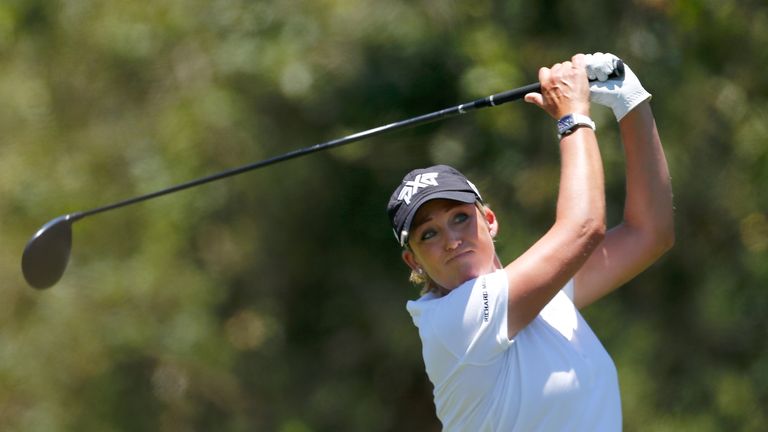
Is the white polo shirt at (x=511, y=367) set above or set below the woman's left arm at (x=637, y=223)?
below

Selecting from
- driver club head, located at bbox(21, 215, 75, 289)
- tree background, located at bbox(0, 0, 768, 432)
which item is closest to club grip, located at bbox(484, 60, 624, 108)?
driver club head, located at bbox(21, 215, 75, 289)

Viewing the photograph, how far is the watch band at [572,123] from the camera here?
247cm

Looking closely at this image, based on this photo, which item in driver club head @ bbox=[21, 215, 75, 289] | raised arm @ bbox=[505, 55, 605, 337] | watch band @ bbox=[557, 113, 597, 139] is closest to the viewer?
raised arm @ bbox=[505, 55, 605, 337]

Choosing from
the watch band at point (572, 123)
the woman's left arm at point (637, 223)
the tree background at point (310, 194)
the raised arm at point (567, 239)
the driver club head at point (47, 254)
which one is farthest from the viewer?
the tree background at point (310, 194)

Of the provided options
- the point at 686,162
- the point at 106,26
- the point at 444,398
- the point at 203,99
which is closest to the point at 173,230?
the point at 203,99

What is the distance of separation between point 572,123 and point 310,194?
4.20 metres

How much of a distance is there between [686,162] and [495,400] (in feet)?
11.8

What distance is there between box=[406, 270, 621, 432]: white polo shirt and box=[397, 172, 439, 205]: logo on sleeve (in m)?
0.21

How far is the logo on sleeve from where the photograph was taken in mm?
2516

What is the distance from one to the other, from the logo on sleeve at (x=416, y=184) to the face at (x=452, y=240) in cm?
4

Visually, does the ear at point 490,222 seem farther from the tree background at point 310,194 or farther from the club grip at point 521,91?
the tree background at point 310,194

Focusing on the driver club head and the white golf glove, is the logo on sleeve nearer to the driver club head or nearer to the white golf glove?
the white golf glove

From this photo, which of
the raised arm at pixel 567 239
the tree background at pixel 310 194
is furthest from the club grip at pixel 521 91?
the tree background at pixel 310 194

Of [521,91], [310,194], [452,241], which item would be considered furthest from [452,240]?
[310,194]
